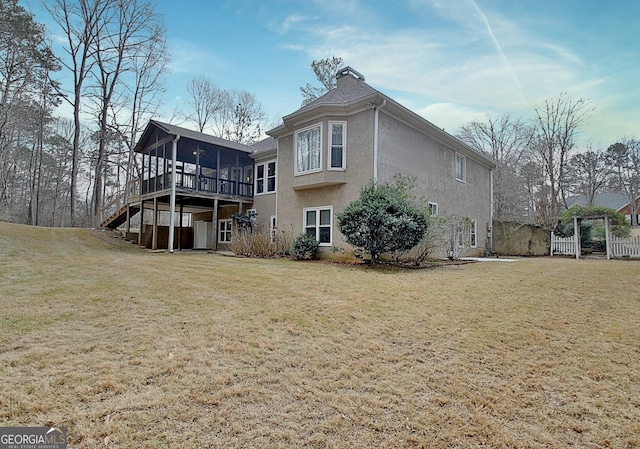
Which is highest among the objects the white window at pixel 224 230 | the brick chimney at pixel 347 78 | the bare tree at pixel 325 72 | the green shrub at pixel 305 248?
the bare tree at pixel 325 72

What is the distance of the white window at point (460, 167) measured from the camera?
17375 mm

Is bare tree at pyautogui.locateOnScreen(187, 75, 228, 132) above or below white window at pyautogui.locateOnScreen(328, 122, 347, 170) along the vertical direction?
above

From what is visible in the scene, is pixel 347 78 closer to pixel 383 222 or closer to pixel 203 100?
pixel 383 222

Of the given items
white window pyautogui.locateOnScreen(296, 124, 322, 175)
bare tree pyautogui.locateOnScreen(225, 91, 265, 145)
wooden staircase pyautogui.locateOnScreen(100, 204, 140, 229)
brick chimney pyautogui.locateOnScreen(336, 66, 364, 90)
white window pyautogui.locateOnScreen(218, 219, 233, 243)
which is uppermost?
bare tree pyautogui.locateOnScreen(225, 91, 265, 145)

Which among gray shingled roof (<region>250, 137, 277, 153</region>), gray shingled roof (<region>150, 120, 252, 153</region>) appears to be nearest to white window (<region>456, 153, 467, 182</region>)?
Answer: gray shingled roof (<region>250, 137, 277, 153</region>)

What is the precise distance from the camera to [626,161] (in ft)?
98.8

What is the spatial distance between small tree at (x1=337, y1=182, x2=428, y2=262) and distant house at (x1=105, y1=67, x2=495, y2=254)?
1694 millimetres

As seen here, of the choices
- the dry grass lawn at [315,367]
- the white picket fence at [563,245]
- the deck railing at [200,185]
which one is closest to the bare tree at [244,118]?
the deck railing at [200,185]

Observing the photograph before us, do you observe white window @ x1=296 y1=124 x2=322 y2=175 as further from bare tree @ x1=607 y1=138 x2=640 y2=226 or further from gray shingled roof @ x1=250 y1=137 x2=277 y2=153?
bare tree @ x1=607 y1=138 x2=640 y2=226

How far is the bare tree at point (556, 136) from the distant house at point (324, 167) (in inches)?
373

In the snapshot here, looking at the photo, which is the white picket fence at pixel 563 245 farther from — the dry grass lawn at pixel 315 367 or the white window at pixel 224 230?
the white window at pixel 224 230

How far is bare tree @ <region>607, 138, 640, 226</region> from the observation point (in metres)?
29.6

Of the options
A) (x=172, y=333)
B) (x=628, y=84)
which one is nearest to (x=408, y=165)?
(x=628, y=84)

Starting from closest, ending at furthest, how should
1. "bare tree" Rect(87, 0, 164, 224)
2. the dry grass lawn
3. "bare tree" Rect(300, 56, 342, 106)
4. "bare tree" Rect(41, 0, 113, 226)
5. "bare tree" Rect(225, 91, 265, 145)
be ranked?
the dry grass lawn
"bare tree" Rect(41, 0, 113, 226)
"bare tree" Rect(87, 0, 164, 224)
"bare tree" Rect(300, 56, 342, 106)
"bare tree" Rect(225, 91, 265, 145)
